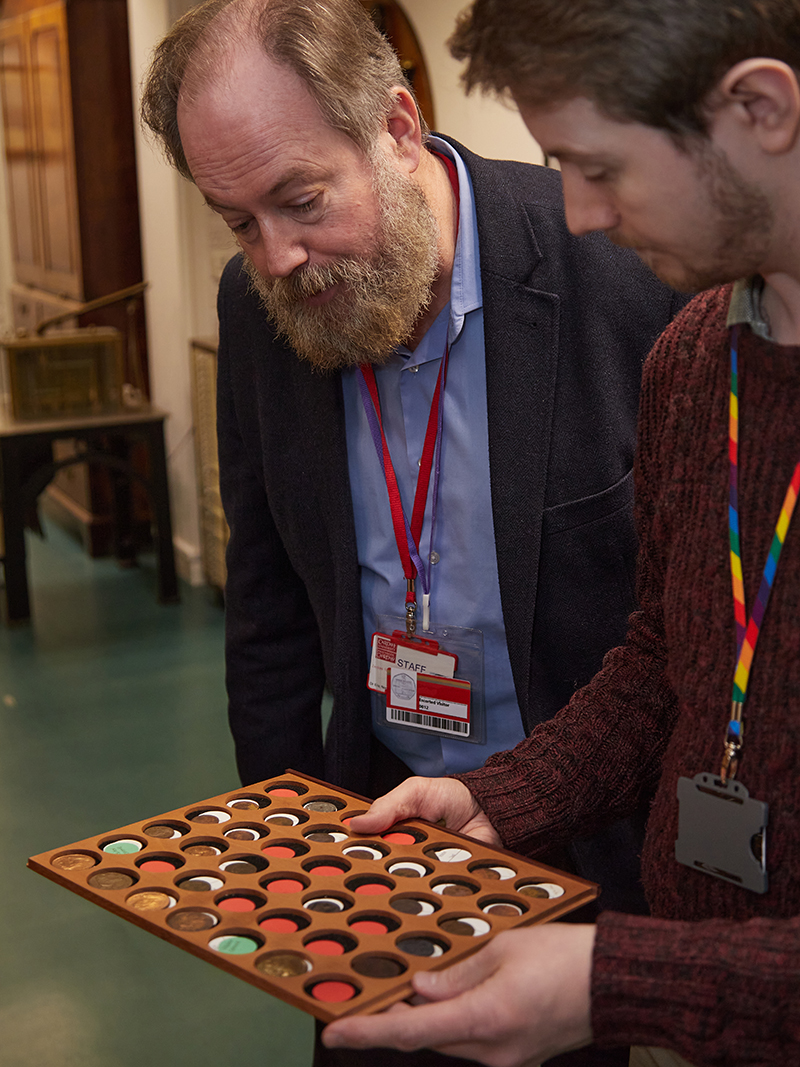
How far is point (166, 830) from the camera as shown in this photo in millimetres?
1250

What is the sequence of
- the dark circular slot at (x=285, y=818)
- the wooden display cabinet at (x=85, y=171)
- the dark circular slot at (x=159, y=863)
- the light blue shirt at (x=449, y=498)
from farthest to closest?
the wooden display cabinet at (x=85, y=171)
the light blue shirt at (x=449, y=498)
the dark circular slot at (x=285, y=818)
the dark circular slot at (x=159, y=863)

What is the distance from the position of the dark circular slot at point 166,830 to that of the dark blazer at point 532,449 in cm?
51

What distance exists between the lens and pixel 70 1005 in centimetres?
278

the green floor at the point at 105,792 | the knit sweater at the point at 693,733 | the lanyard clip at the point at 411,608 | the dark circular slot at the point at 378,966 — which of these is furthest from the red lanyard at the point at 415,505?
the green floor at the point at 105,792

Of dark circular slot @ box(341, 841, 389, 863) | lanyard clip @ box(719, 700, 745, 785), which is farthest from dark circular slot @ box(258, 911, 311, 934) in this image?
lanyard clip @ box(719, 700, 745, 785)

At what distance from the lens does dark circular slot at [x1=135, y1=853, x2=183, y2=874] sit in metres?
1.16

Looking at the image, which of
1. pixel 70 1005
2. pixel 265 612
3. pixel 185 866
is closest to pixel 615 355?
pixel 265 612

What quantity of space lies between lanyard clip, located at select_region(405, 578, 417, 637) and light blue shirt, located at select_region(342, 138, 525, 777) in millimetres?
13

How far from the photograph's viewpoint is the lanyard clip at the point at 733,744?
1015 millimetres

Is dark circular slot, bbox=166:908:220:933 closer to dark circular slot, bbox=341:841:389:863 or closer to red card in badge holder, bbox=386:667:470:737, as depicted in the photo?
dark circular slot, bbox=341:841:389:863

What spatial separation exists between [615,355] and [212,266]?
165 inches

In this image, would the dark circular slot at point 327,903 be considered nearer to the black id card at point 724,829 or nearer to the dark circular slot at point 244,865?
the dark circular slot at point 244,865

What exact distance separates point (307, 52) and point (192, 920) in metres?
1.03

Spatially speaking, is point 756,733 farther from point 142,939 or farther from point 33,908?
point 33,908
